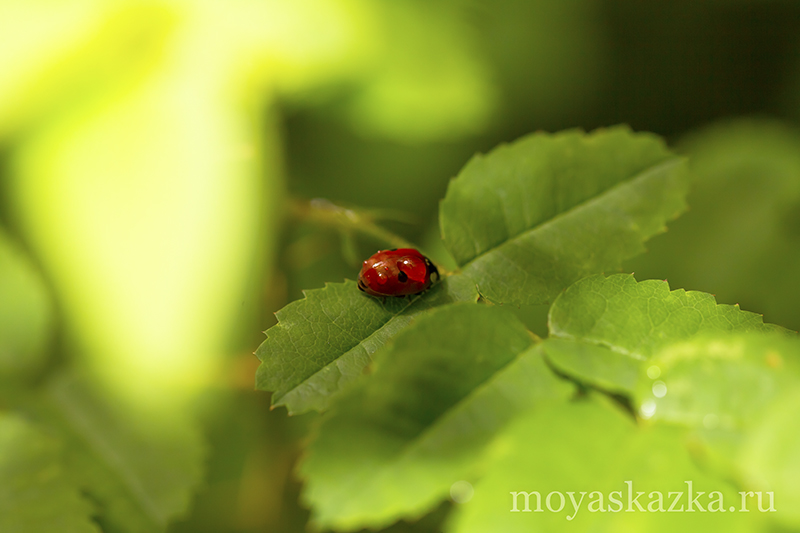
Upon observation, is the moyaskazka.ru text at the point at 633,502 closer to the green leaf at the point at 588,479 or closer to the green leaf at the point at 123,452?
the green leaf at the point at 588,479

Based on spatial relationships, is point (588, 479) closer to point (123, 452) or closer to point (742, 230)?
point (123, 452)

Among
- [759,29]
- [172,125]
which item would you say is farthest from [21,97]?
[759,29]

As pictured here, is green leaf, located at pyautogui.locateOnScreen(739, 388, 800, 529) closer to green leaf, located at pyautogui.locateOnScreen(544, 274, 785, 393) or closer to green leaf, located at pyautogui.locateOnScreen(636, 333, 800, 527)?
green leaf, located at pyautogui.locateOnScreen(636, 333, 800, 527)

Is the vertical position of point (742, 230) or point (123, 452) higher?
point (123, 452)

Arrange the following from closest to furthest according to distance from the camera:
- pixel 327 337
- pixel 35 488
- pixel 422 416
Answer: pixel 422 416 → pixel 327 337 → pixel 35 488

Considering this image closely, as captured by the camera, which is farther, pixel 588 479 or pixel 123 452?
pixel 123 452

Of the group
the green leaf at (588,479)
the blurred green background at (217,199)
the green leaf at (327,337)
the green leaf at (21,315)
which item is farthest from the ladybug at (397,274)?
the green leaf at (21,315)

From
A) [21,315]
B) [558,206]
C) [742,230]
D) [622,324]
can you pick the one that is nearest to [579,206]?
[558,206]
